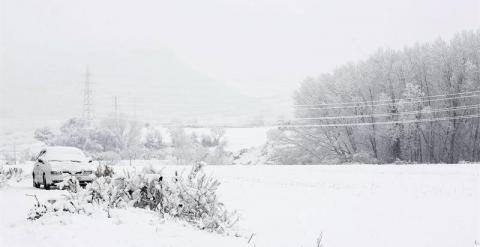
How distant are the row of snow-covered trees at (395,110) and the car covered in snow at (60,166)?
3551cm

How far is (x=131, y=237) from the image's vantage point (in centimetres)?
743

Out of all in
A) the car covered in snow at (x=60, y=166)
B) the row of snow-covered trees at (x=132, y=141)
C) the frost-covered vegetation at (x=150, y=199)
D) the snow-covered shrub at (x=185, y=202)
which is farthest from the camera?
the row of snow-covered trees at (x=132, y=141)

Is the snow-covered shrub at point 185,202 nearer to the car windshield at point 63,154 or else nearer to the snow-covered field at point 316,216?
the snow-covered field at point 316,216

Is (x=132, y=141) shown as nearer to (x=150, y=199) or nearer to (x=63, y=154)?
(x=63, y=154)

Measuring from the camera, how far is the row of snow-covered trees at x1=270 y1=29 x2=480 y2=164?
51000mm

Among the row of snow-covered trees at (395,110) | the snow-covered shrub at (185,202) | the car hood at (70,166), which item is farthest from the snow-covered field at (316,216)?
the row of snow-covered trees at (395,110)

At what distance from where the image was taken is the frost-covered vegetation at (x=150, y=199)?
8.91 meters

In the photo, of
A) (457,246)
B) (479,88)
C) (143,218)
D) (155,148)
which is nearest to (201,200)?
(143,218)

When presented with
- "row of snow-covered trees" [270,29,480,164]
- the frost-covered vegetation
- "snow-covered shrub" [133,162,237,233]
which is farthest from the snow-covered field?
"row of snow-covered trees" [270,29,480,164]

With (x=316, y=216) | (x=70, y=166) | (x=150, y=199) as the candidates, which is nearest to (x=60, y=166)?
(x=70, y=166)

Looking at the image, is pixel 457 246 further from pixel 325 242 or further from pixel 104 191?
pixel 104 191

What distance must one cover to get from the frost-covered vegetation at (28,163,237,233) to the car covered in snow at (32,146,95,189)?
8.54m

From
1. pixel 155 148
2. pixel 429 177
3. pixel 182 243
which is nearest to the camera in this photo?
pixel 182 243

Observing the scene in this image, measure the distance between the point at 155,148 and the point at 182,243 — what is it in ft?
252
